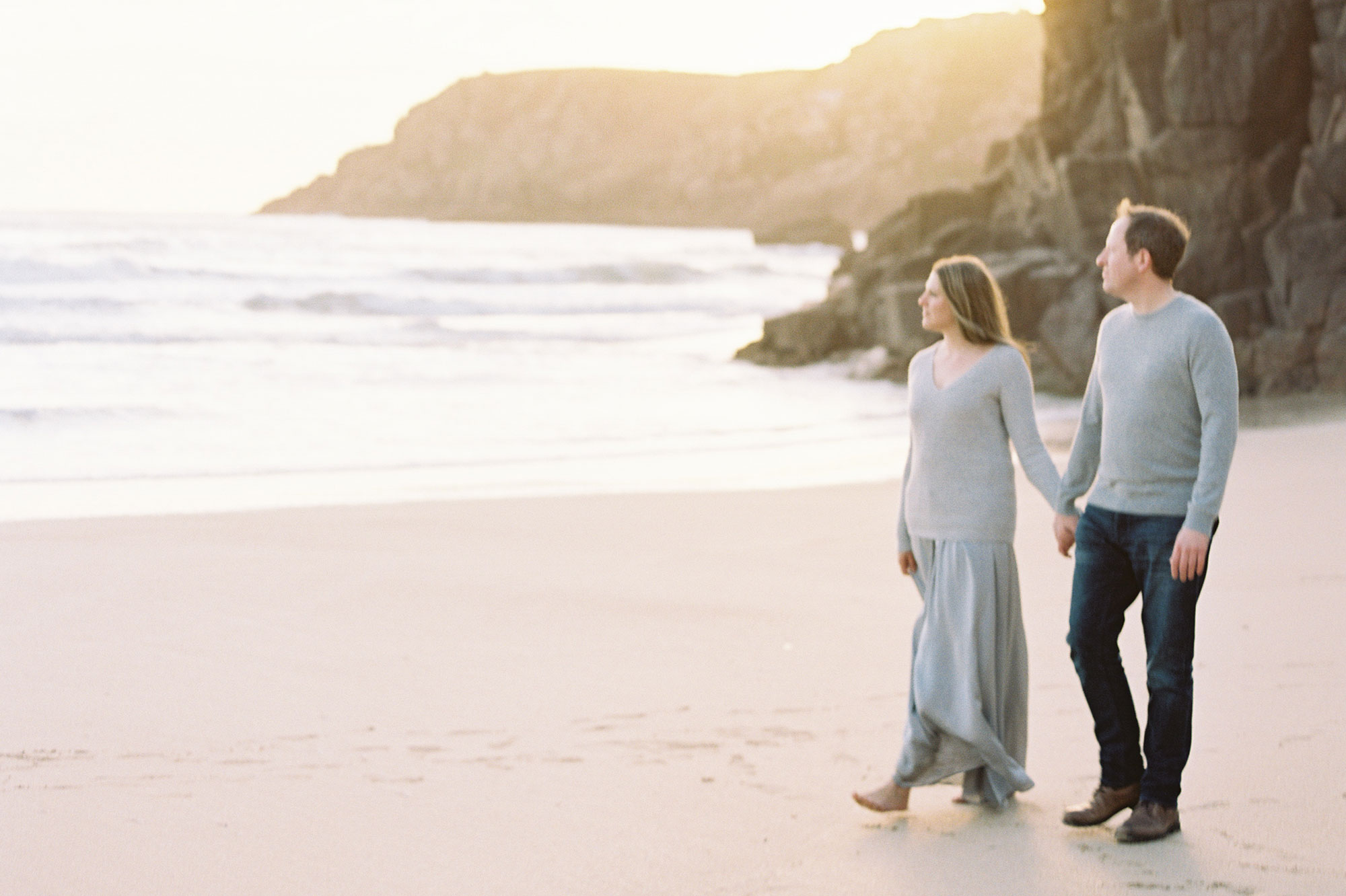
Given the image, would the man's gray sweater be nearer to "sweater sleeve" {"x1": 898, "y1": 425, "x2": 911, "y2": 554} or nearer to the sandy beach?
"sweater sleeve" {"x1": 898, "y1": 425, "x2": 911, "y2": 554}

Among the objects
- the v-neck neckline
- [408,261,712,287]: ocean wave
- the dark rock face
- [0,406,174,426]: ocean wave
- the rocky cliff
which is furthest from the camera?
the rocky cliff

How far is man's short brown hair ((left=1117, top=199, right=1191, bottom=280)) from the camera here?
136 inches

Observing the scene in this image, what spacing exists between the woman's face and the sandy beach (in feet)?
4.99

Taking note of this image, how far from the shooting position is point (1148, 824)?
356 cm

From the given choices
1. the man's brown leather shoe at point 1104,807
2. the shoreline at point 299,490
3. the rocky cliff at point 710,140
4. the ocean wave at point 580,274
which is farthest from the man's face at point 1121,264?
the rocky cliff at point 710,140

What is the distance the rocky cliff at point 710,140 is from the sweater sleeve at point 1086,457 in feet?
358

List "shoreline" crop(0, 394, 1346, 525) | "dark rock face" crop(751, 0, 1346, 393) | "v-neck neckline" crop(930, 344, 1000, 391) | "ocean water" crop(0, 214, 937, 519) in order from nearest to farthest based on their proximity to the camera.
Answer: "v-neck neckline" crop(930, 344, 1000, 391)
"shoreline" crop(0, 394, 1346, 525)
"ocean water" crop(0, 214, 937, 519)
"dark rock face" crop(751, 0, 1346, 393)

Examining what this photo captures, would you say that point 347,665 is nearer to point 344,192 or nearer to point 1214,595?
point 1214,595

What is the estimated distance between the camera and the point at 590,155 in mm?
161375

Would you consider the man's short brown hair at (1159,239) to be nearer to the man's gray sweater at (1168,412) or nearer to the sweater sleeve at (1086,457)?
the man's gray sweater at (1168,412)

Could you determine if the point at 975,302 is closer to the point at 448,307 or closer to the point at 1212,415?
the point at 1212,415

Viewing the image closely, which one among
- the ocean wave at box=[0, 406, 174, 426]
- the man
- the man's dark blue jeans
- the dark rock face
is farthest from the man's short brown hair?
the dark rock face

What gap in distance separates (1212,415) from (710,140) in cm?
15567

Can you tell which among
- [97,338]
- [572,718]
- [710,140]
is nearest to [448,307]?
[97,338]
